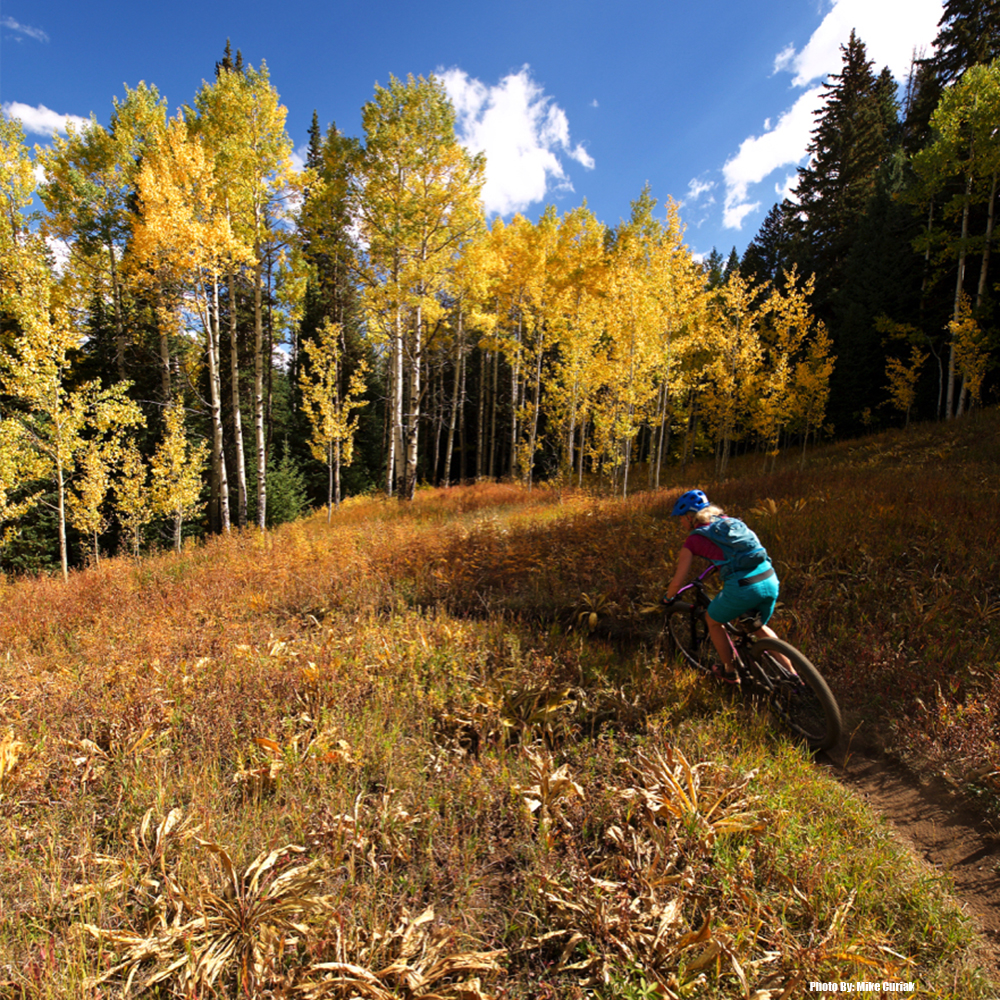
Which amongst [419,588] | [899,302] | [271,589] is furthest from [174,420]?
[899,302]

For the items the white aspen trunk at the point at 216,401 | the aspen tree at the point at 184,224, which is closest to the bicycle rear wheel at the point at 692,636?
the white aspen trunk at the point at 216,401

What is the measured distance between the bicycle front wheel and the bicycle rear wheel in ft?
2.03

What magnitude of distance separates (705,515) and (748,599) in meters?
0.84

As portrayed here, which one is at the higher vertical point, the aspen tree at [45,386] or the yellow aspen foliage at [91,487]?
the aspen tree at [45,386]

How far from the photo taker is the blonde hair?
428 centimetres

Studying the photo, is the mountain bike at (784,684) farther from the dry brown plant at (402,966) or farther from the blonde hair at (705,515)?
the dry brown plant at (402,966)

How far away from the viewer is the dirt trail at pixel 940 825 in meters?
2.50

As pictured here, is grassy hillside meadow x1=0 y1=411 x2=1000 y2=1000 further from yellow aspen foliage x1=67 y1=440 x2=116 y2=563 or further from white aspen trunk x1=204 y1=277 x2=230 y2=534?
yellow aspen foliage x1=67 y1=440 x2=116 y2=563

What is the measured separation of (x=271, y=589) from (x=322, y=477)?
20.0m

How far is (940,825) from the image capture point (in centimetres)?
299

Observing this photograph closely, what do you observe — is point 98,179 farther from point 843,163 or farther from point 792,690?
point 843,163

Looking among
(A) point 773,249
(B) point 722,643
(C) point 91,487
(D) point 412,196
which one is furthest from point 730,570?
(A) point 773,249

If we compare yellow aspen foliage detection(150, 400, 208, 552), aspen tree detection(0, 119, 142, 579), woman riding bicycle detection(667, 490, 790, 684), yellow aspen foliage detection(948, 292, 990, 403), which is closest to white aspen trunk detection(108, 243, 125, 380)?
aspen tree detection(0, 119, 142, 579)

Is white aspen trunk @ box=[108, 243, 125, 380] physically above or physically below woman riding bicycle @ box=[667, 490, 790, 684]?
above
